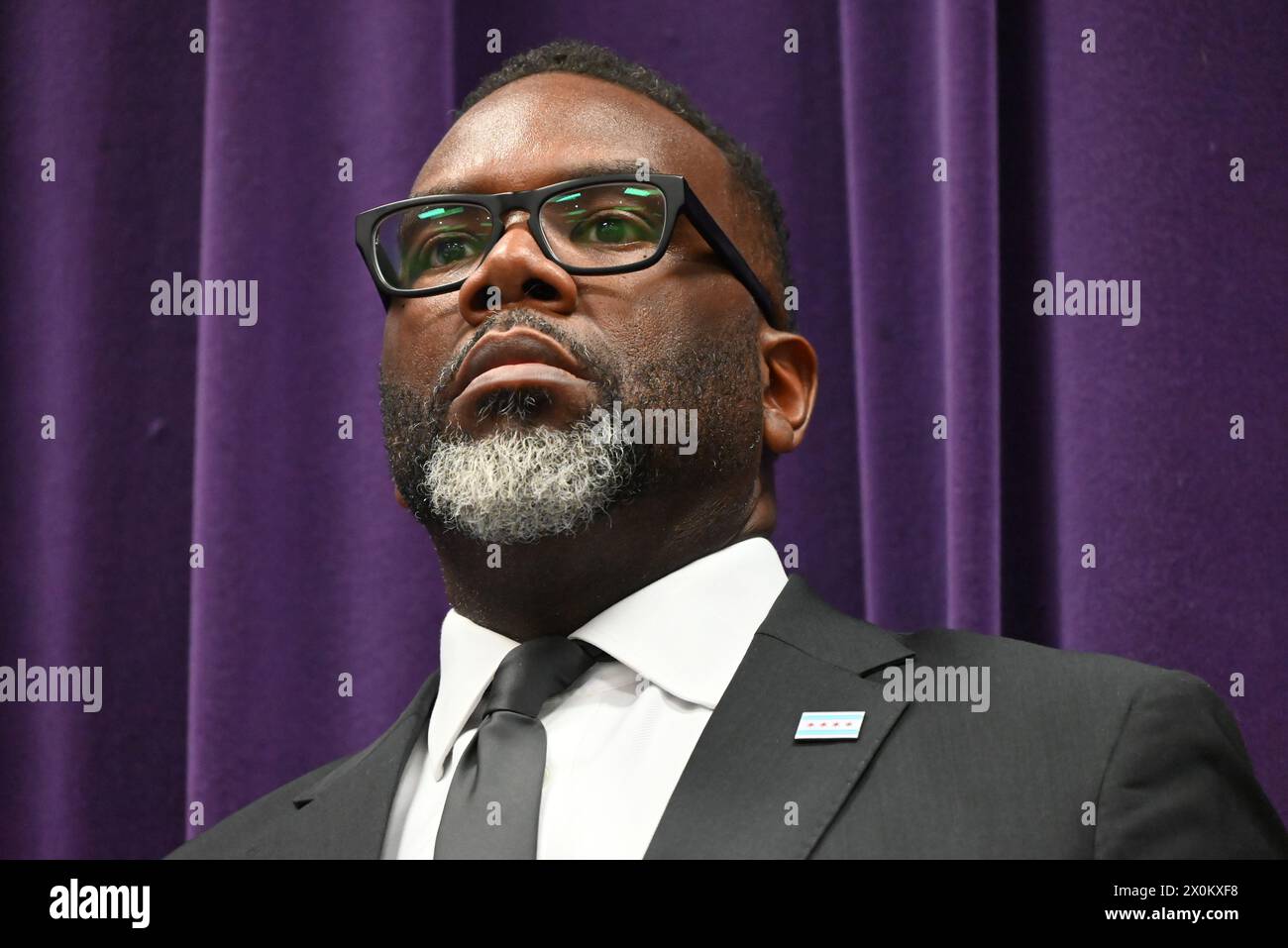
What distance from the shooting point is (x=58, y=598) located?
5.35 ft

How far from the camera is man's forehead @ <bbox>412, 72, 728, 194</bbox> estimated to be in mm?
1178

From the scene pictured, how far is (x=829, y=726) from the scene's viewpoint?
3.21ft

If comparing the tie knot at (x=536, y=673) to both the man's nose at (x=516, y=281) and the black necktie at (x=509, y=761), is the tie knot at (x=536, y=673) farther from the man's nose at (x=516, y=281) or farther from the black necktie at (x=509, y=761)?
the man's nose at (x=516, y=281)

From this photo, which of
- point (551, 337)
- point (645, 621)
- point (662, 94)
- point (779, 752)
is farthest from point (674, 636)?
point (662, 94)

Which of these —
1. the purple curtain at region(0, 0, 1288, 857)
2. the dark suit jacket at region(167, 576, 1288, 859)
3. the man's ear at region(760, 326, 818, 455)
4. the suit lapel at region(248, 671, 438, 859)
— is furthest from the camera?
the purple curtain at region(0, 0, 1288, 857)

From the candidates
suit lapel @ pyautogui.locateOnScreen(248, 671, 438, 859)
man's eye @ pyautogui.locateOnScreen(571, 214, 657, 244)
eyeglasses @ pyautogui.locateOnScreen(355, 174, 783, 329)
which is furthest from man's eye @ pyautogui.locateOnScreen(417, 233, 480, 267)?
suit lapel @ pyautogui.locateOnScreen(248, 671, 438, 859)

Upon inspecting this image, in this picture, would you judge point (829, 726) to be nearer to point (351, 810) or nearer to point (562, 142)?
point (351, 810)

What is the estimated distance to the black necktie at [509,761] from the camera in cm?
96

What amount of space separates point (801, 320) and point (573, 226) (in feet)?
1.71

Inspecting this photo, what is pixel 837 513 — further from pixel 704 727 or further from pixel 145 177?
pixel 145 177

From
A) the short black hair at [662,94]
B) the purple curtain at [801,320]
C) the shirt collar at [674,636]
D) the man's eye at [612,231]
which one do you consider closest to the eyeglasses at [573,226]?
the man's eye at [612,231]

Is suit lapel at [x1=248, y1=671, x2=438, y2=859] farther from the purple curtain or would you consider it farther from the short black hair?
the short black hair

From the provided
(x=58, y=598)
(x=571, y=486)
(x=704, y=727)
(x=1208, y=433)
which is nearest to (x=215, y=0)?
(x=58, y=598)

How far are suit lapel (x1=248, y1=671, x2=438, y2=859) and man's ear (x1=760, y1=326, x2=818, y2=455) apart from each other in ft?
1.36
